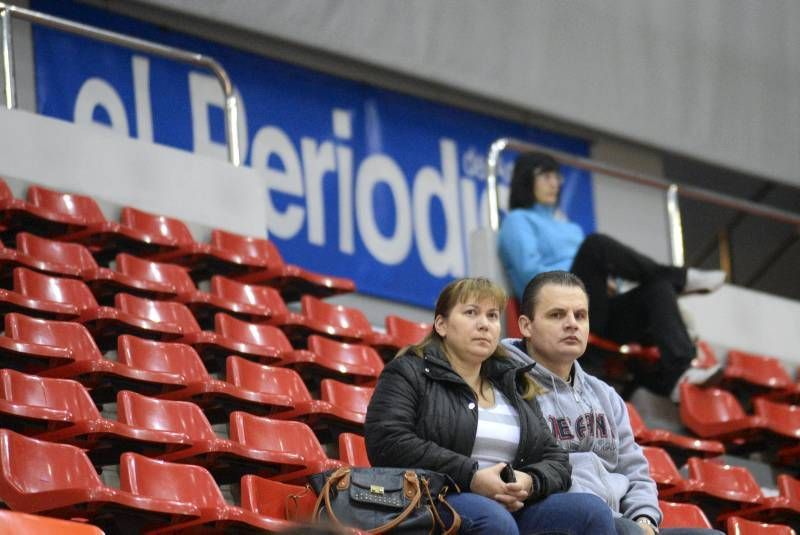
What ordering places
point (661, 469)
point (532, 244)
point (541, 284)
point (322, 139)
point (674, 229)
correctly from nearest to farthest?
point (541, 284), point (661, 469), point (532, 244), point (674, 229), point (322, 139)

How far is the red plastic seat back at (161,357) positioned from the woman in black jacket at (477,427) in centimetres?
96

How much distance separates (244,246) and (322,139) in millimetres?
1897

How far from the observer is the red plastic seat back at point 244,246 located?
18.3 feet

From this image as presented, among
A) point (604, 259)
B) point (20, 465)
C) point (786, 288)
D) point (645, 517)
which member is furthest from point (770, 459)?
point (786, 288)

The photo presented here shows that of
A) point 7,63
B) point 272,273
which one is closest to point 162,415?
point 272,273

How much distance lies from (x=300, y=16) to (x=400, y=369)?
4013 millimetres

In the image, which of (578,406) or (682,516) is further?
(682,516)

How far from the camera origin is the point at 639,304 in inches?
220

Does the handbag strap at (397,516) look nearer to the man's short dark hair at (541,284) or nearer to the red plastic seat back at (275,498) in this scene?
the red plastic seat back at (275,498)

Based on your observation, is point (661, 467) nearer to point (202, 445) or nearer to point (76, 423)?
point (202, 445)

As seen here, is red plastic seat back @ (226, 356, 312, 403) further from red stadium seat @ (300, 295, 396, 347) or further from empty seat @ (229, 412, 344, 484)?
red stadium seat @ (300, 295, 396, 347)

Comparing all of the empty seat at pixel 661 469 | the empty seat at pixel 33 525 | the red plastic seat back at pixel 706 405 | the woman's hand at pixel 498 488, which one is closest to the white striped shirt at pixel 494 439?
the woman's hand at pixel 498 488

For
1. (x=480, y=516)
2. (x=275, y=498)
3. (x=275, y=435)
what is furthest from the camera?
(x=275, y=435)

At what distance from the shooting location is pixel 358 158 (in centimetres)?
755
